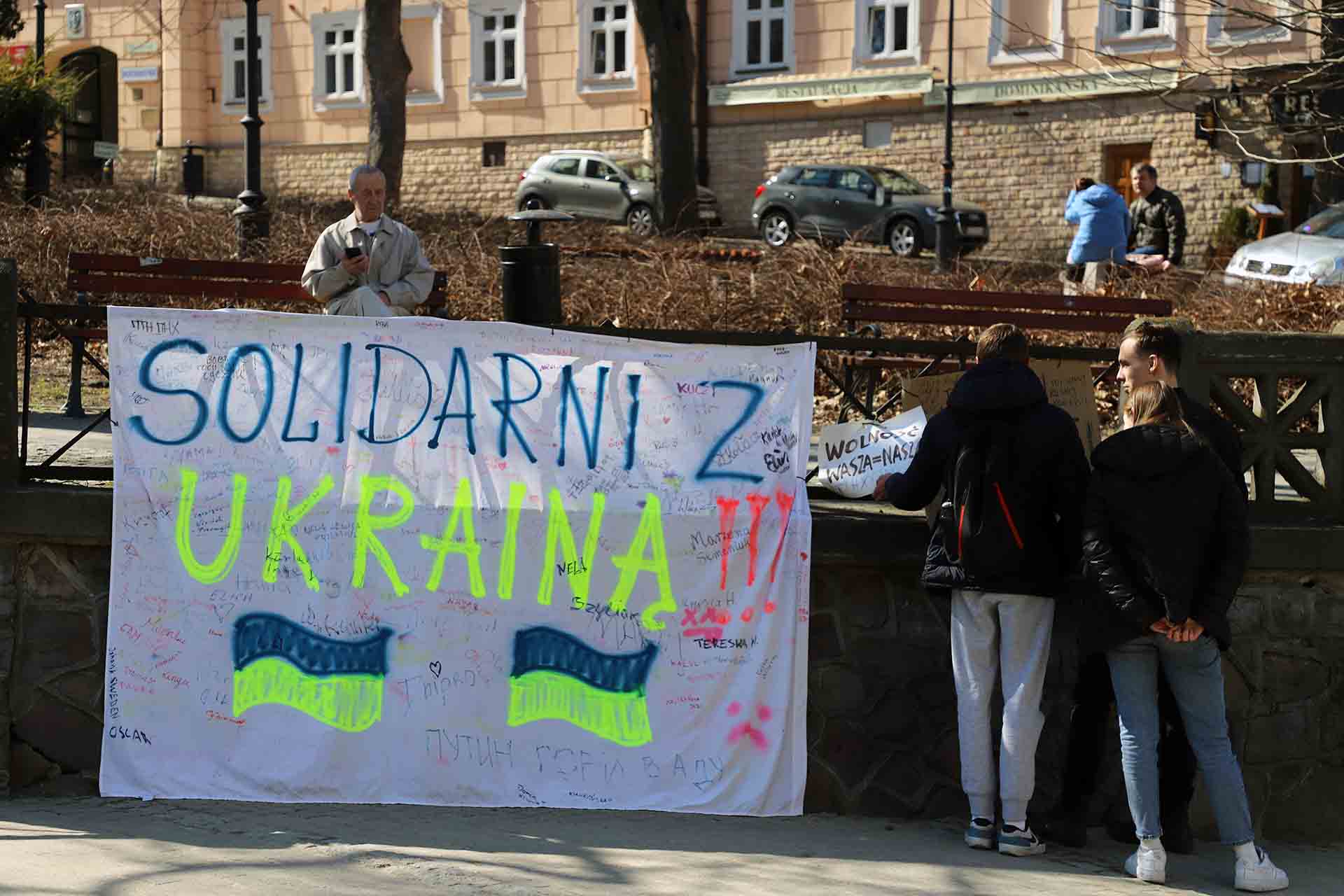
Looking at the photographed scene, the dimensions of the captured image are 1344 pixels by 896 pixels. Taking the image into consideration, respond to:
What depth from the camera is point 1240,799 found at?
633 cm

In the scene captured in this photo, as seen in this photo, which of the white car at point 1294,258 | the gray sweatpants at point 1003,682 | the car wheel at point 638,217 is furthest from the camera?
the car wheel at point 638,217

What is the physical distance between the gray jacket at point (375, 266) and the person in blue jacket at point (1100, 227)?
876cm

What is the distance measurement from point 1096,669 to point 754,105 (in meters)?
30.8

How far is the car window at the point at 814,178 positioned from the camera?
31.1 meters

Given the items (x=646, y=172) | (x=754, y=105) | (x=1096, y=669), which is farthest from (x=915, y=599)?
(x=754, y=105)

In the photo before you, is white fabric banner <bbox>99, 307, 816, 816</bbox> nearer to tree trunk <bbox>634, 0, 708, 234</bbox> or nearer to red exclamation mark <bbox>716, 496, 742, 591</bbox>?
red exclamation mark <bbox>716, 496, 742, 591</bbox>

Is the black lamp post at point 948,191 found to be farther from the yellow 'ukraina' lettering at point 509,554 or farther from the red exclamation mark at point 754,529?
the yellow 'ukraina' lettering at point 509,554

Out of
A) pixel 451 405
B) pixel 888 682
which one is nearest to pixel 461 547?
pixel 451 405

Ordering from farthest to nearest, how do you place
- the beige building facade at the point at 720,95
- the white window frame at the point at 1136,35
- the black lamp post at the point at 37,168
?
1. the beige building facade at the point at 720,95
2. the white window frame at the point at 1136,35
3. the black lamp post at the point at 37,168

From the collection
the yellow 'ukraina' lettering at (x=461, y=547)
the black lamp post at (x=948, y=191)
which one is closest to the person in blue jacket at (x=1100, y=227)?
the black lamp post at (x=948, y=191)

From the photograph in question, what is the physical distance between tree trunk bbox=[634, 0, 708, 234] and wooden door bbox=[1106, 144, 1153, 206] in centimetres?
977

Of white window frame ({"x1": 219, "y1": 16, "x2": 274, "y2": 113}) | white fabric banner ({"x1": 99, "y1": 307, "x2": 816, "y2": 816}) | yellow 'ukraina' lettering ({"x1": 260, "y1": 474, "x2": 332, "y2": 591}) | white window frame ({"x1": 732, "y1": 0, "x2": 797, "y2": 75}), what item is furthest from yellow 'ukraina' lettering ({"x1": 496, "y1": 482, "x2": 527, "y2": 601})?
white window frame ({"x1": 219, "y1": 16, "x2": 274, "y2": 113})

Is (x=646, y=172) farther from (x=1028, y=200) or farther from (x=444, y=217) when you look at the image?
(x=444, y=217)

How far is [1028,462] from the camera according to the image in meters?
6.30
